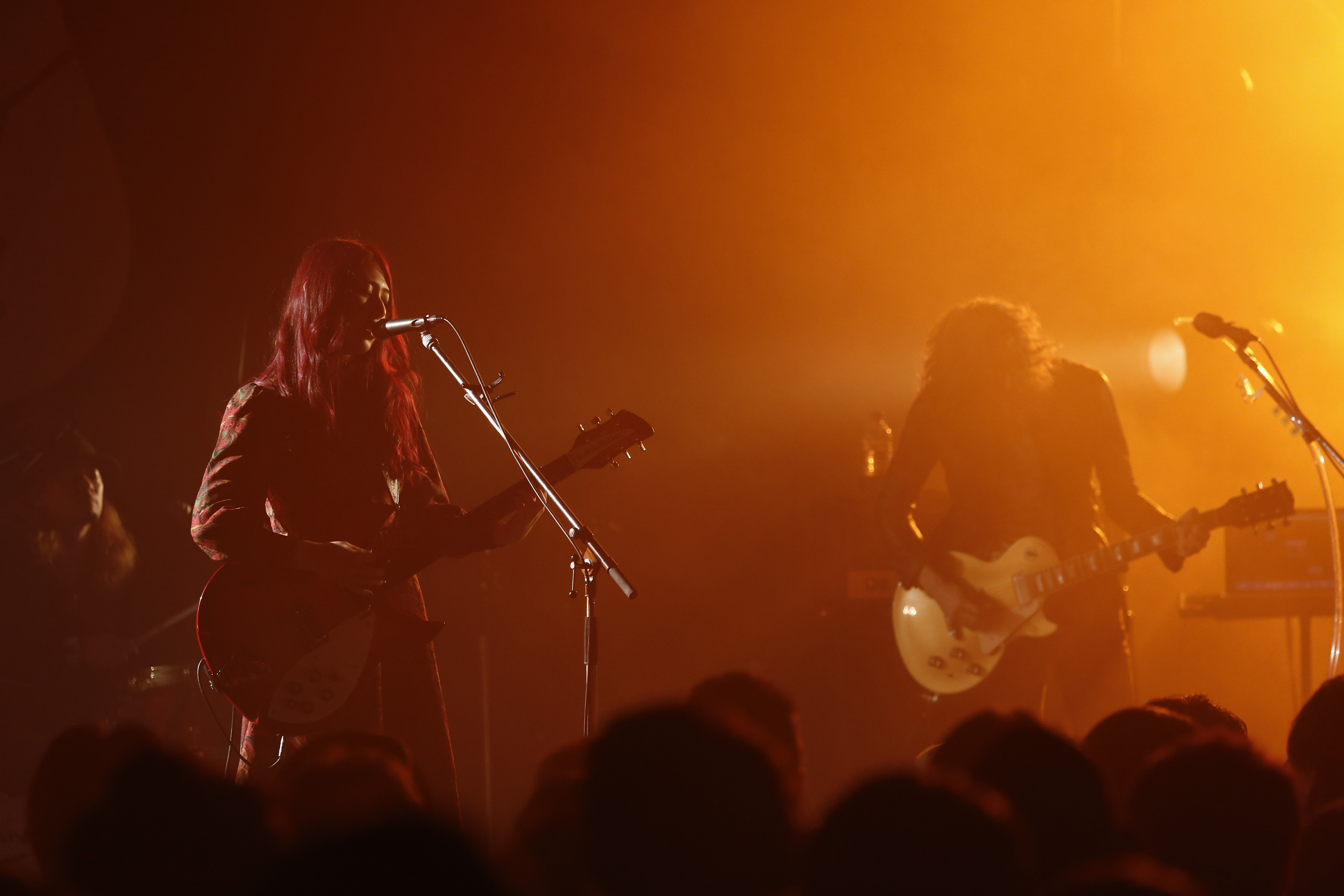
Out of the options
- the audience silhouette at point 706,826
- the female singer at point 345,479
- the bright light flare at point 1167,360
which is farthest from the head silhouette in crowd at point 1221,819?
the bright light flare at point 1167,360

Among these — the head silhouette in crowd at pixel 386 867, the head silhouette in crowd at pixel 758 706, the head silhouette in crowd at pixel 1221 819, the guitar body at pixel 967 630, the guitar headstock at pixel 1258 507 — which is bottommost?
the guitar body at pixel 967 630

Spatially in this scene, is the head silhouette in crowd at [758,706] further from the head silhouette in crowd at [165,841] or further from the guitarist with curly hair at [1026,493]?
the guitarist with curly hair at [1026,493]

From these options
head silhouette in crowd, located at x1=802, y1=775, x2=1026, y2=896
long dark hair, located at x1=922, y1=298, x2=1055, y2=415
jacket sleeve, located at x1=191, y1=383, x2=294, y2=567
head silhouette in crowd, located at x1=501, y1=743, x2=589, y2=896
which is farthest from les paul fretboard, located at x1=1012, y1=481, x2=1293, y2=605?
head silhouette in crowd, located at x1=802, y1=775, x2=1026, y2=896

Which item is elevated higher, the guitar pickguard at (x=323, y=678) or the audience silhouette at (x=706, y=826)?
the audience silhouette at (x=706, y=826)

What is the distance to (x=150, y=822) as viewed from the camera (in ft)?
2.47

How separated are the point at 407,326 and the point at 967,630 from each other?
2.33 metres

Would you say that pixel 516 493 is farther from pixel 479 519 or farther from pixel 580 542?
pixel 580 542

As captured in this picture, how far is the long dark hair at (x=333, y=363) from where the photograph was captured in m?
2.60

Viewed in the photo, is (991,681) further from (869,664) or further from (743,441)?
(743,441)

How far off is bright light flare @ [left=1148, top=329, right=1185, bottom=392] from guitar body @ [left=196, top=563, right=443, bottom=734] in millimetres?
5340

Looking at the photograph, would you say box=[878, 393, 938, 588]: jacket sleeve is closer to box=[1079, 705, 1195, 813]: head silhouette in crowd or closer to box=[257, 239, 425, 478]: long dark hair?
box=[257, 239, 425, 478]: long dark hair

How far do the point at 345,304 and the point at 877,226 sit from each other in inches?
153

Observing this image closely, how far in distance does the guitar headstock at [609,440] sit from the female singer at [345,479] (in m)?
0.21

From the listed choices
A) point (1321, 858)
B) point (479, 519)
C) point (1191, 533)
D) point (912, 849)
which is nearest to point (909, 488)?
point (1191, 533)
